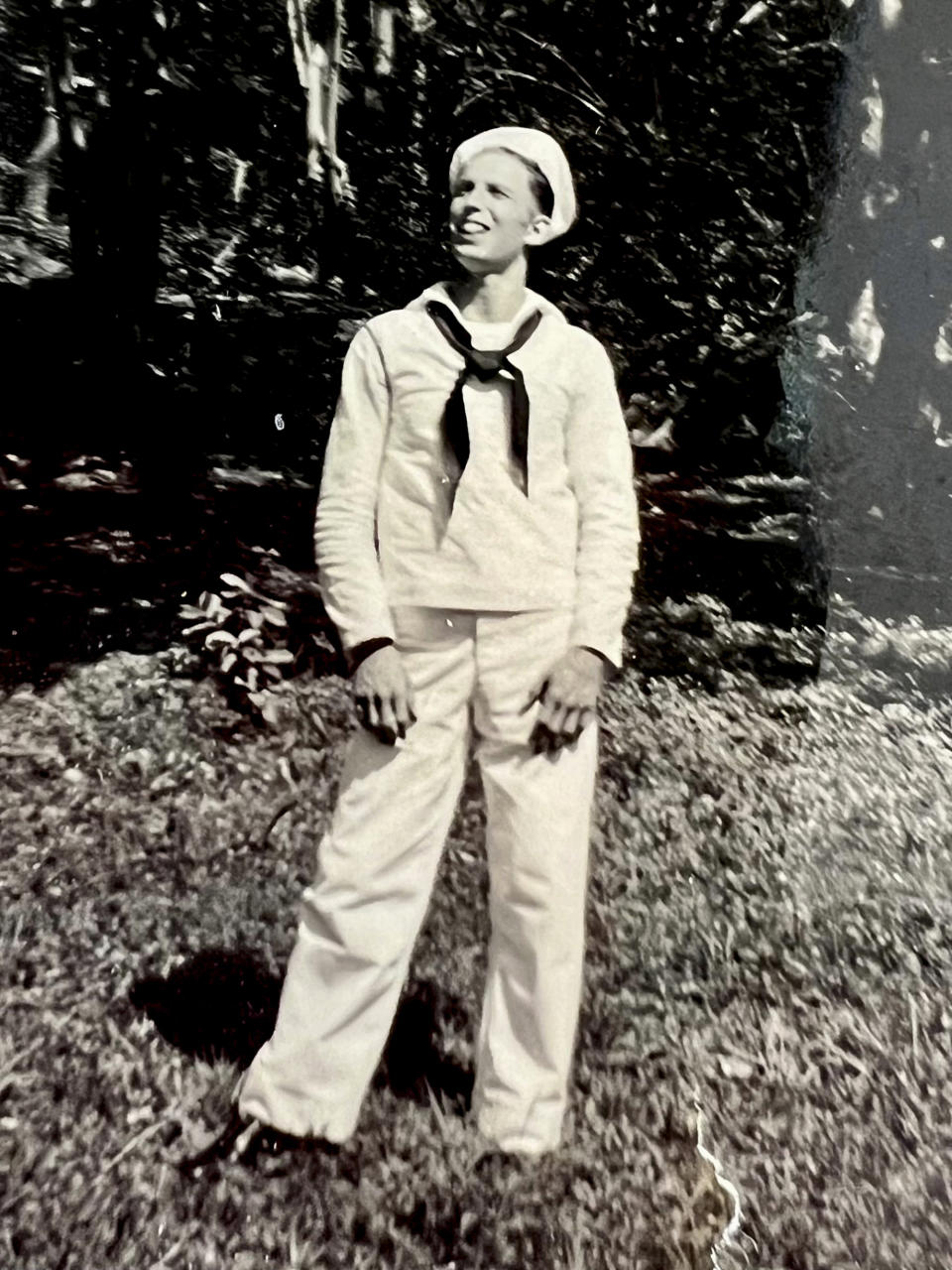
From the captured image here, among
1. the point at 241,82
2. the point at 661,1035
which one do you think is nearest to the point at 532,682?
the point at 661,1035

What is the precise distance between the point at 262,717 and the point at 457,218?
88 cm

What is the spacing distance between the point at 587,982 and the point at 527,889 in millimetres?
228

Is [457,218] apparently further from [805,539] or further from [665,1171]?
[665,1171]

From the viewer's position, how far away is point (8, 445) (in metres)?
1.70

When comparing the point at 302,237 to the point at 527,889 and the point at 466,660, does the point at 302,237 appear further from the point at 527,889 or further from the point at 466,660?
the point at 527,889

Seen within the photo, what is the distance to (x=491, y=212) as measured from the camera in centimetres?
164

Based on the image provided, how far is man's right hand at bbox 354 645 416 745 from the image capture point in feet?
5.15

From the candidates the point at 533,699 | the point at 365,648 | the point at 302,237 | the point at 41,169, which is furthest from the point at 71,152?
the point at 533,699

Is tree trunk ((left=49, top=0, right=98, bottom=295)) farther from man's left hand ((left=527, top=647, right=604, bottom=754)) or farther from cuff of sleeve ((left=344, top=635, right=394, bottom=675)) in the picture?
man's left hand ((left=527, top=647, right=604, bottom=754))

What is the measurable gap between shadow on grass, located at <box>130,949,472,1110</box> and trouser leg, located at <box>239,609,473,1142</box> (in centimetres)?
5

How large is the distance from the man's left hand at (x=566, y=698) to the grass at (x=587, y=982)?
0.56 ft

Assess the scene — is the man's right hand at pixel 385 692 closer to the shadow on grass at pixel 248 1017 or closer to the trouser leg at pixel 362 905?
the trouser leg at pixel 362 905

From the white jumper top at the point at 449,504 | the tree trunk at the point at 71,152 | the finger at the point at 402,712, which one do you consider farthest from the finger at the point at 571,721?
the tree trunk at the point at 71,152

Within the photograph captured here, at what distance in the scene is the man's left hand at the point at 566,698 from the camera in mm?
1589
